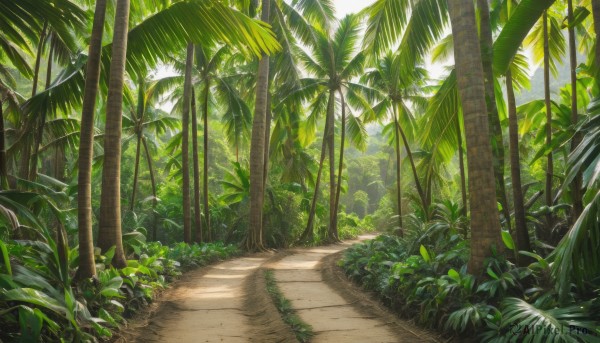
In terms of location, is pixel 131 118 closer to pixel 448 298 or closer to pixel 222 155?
pixel 222 155

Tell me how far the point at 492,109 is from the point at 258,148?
8466 millimetres

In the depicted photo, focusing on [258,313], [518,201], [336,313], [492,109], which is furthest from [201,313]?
[492,109]

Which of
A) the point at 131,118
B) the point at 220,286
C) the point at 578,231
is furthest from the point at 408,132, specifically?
the point at 578,231

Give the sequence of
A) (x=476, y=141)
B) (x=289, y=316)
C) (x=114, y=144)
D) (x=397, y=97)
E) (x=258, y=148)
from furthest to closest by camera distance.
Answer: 1. (x=397, y=97)
2. (x=258, y=148)
3. (x=114, y=144)
4. (x=289, y=316)
5. (x=476, y=141)

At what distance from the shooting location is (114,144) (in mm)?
6266

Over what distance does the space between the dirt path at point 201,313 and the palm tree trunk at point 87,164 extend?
1091 millimetres

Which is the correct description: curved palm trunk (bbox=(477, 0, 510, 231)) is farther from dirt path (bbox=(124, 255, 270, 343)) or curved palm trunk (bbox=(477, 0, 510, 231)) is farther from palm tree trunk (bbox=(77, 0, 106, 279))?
palm tree trunk (bbox=(77, 0, 106, 279))

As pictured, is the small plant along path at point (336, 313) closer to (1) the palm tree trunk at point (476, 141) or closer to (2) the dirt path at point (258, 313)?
(2) the dirt path at point (258, 313)

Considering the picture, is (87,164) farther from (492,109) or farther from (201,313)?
(492,109)

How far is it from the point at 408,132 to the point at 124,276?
1371 cm

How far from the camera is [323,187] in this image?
26.0 meters

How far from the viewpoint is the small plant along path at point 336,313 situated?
15.2 feet

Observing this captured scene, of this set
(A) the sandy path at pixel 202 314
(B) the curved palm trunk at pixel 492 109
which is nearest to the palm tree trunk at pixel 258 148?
(A) the sandy path at pixel 202 314

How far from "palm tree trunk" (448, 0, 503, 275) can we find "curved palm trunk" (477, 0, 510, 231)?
30.9 inches
